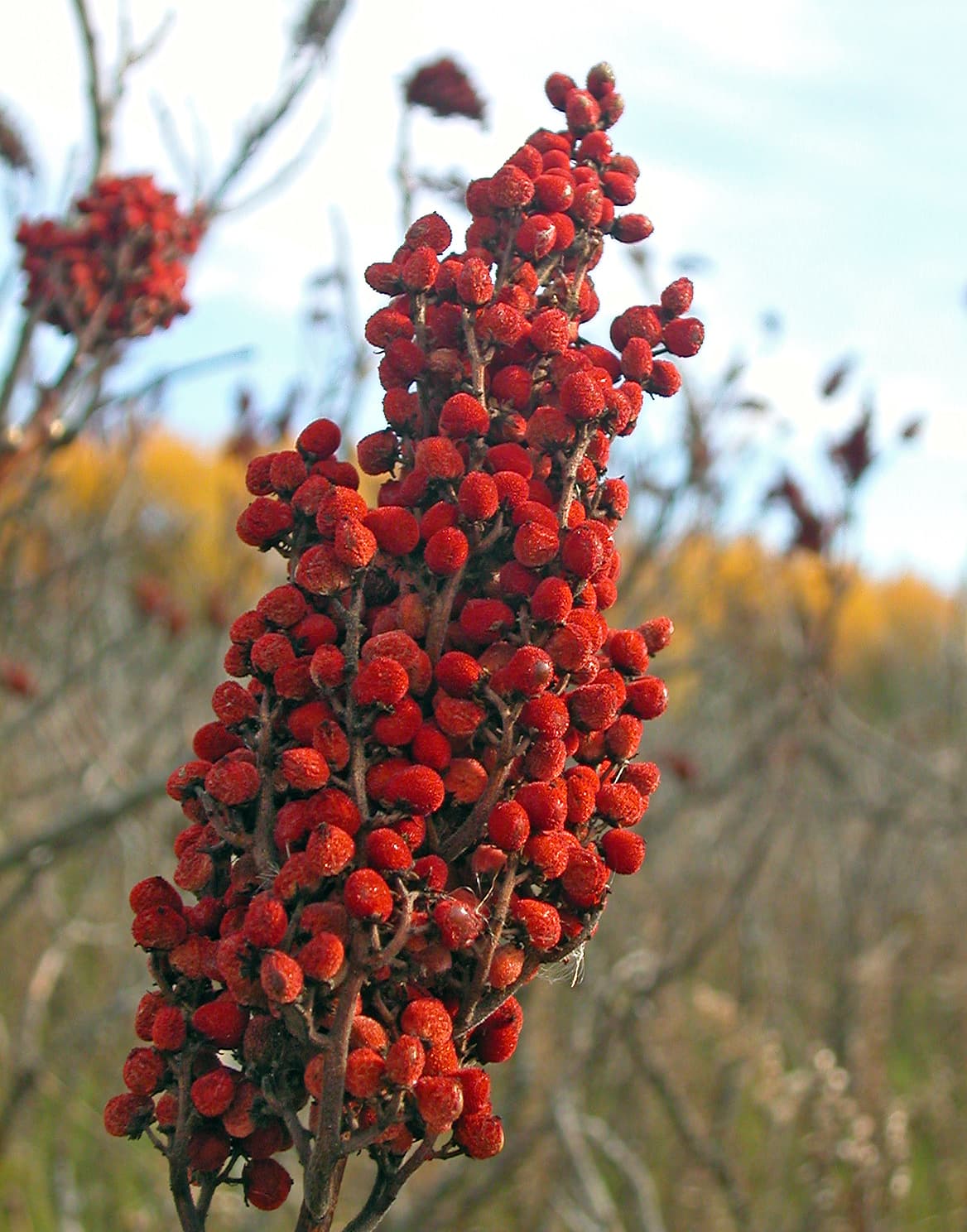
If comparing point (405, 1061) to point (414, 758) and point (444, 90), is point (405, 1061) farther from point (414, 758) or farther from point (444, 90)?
point (444, 90)

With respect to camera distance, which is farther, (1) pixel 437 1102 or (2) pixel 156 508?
(2) pixel 156 508

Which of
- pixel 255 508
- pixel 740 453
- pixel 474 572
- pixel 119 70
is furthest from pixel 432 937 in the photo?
pixel 740 453

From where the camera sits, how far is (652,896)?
6398mm

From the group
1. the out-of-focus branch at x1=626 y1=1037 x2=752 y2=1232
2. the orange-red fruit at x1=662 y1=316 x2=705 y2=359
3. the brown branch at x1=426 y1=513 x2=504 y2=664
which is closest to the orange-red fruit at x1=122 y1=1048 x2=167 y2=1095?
the brown branch at x1=426 y1=513 x2=504 y2=664

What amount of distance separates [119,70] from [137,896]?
221cm

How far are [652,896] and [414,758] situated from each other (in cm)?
542

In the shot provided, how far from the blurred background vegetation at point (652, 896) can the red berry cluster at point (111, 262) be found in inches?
6.3

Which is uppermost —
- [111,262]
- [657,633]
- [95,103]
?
[95,103]

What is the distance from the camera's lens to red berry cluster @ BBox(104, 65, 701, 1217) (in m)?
1.17

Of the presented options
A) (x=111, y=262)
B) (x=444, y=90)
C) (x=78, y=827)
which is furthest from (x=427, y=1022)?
(x=444, y=90)

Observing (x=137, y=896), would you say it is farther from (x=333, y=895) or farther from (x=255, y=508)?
(x=255, y=508)

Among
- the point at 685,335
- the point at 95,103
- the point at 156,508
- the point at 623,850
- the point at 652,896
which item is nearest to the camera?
the point at 623,850

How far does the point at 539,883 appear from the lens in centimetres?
125

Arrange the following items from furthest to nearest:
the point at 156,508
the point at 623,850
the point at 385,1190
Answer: the point at 156,508 < the point at 623,850 < the point at 385,1190
